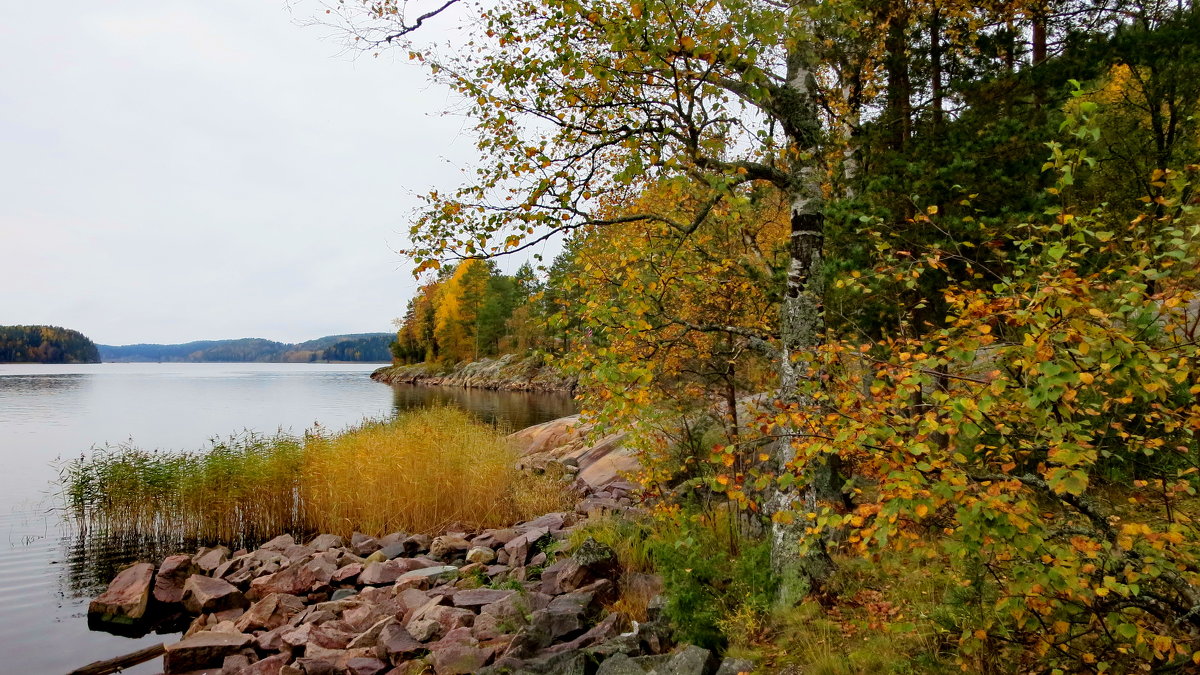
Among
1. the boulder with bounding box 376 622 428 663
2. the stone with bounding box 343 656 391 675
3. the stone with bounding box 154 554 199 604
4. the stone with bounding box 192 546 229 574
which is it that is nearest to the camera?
the stone with bounding box 343 656 391 675

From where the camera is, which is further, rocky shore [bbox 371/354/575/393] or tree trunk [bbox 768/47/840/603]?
rocky shore [bbox 371/354/575/393]

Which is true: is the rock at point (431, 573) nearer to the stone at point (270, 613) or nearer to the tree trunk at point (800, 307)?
the stone at point (270, 613)

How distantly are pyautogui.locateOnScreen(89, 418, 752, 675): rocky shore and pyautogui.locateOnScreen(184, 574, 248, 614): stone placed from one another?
1 centimetres

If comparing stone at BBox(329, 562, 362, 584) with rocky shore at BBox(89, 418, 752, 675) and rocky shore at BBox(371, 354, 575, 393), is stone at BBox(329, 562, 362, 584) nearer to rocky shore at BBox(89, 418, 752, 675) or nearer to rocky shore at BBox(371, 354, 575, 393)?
rocky shore at BBox(89, 418, 752, 675)

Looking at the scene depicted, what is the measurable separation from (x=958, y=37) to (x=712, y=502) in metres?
7.04

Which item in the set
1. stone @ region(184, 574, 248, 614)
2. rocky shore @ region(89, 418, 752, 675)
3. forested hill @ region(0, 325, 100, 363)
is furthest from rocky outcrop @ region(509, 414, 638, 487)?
forested hill @ region(0, 325, 100, 363)

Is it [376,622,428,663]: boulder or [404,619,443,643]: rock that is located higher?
[404,619,443,643]: rock

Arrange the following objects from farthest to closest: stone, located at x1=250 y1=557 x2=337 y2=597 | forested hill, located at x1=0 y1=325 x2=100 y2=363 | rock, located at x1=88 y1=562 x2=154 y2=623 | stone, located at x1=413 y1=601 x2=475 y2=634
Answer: forested hill, located at x1=0 y1=325 x2=100 y2=363
stone, located at x1=250 y1=557 x2=337 y2=597
rock, located at x1=88 y1=562 x2=154 y2=623
stone, located at x1=413 y1=601 x2=475 y2=634

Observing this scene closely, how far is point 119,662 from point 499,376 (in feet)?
165

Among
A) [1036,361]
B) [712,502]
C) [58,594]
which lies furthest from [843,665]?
[58,594]

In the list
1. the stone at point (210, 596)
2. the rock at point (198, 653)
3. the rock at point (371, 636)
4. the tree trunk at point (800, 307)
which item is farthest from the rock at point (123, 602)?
the tree trunk at point (800, 307)

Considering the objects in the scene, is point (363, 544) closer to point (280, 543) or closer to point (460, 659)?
point (280, 543)

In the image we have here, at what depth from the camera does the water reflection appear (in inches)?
1239

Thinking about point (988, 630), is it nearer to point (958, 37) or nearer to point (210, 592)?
point (958, 37)
